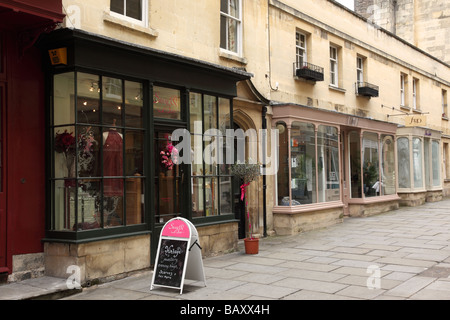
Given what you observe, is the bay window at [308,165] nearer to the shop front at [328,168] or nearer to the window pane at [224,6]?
the shop front at [328,168]

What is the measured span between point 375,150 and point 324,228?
17.5ft

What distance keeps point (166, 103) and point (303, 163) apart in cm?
568

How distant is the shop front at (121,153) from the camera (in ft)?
24.4

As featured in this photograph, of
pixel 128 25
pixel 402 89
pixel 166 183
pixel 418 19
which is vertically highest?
pixel 418 19

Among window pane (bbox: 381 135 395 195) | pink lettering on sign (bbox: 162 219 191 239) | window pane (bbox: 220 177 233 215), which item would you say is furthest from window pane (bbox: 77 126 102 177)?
window pane (bbox: 381 135 395 195)

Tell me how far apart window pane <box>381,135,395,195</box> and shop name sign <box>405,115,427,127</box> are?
0.91 m

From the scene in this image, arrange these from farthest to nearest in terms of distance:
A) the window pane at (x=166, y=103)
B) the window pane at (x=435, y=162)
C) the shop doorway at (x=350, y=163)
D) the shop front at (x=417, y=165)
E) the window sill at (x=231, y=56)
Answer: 1. the window pane at (x=435, y=162)
2. the shop front at (x=417, y=165)
3. the shop doorway at (x=350, y=163)
4. the window sill at (x=231, y=56)
5. the window pane at (x=166, y=103)

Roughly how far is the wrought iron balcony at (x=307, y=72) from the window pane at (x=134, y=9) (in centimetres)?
600

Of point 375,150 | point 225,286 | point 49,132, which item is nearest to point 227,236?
point 225,286

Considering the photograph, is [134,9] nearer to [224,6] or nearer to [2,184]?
[224,6]

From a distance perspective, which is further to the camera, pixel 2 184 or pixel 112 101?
pixel 112 101

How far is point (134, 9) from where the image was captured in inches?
356

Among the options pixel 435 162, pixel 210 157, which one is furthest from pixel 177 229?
pixel 435 162

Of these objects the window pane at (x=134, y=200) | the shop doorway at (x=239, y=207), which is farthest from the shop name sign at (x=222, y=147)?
the window pane at (x=134, y=200)
